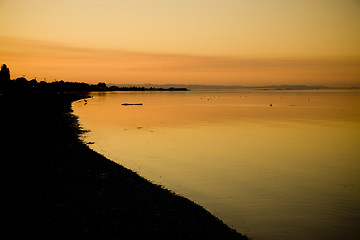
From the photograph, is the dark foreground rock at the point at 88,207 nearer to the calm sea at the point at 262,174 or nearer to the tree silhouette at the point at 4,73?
the calm sea at the point at 262,174

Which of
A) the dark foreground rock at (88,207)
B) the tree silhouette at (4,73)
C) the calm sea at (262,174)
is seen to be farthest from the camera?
the tree silhouette at (4,73)

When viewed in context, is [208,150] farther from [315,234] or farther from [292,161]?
[315,234]

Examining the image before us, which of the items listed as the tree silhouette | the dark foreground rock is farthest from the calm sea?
the tree silhouette

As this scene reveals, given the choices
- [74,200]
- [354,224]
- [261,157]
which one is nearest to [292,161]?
[261,157]

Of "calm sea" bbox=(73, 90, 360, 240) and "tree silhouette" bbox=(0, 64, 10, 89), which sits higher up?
"tree silhouette" bbox=(0, 64, 10, 89)

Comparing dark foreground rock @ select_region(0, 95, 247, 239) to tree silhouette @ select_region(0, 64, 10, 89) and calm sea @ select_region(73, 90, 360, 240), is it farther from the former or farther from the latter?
tree silhouette @ select_region(0, 64, 10, 89)

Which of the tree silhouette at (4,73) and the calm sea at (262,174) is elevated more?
the tree silhouette at (4,73)

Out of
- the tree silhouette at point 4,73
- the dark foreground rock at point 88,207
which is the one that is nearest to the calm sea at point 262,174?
the dark foreground rock at point 88,207

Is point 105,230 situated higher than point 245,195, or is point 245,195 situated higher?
point 105,230

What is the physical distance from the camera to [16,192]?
502 inches

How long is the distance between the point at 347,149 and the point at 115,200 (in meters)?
32.8

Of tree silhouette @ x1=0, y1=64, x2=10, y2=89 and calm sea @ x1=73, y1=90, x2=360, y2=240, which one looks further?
tree silhouette @ x1=0, y1=64, x2=10, y2=89

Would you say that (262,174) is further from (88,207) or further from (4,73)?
(4,73)

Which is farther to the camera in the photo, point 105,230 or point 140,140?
point 140,140
